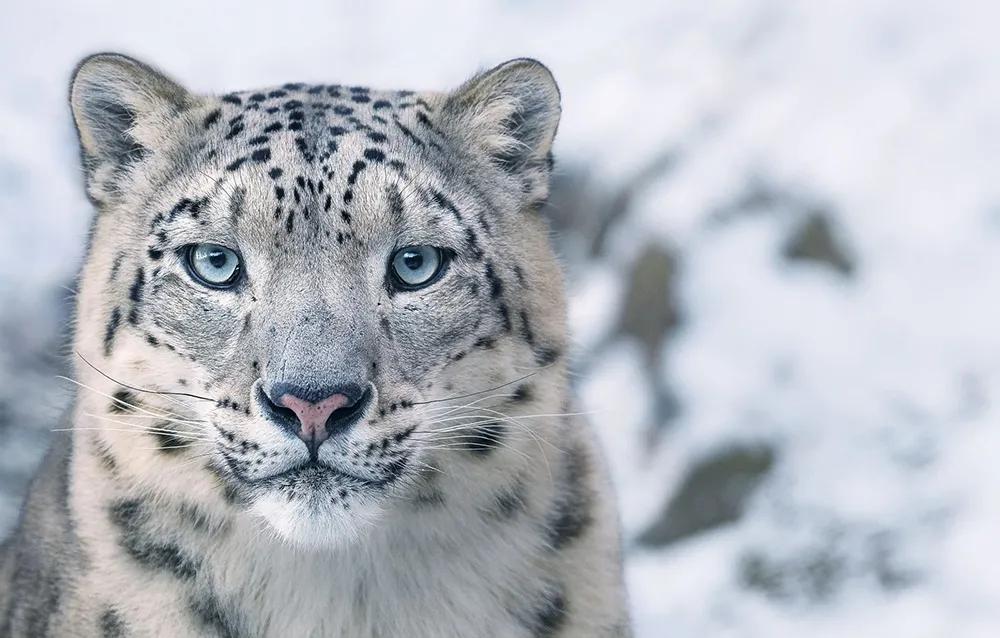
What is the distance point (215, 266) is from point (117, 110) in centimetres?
52

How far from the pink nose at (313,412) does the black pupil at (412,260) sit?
0.36 m

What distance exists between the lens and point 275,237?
2561mm

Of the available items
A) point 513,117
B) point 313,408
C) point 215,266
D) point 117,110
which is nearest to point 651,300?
point 513,117

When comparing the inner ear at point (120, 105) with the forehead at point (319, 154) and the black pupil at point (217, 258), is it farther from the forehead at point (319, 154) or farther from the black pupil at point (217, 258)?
the black pupil at point (217, 258)

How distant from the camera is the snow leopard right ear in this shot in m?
2.85

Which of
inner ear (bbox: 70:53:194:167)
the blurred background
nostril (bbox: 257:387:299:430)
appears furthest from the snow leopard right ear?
the blurred background

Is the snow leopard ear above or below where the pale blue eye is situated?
above

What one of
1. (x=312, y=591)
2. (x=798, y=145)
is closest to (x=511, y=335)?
(x=312, y=591)

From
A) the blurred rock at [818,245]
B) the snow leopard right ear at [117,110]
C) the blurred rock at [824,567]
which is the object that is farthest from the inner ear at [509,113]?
the blurred rock at [818,245]

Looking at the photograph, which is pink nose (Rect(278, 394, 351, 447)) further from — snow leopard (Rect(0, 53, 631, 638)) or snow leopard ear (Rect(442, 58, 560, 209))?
snow leopard ear (Rect(442, 58, 560, 209))

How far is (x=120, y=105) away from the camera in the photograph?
9.48 ft

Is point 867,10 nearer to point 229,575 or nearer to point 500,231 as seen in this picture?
point 500,231

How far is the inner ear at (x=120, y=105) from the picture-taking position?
2.85 meters

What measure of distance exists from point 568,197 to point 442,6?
1996 mm
